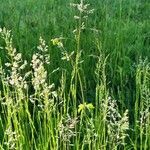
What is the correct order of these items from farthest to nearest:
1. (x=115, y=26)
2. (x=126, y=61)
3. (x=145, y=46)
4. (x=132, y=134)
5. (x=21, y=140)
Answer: (x=115, y=26) < (x=145, y=46) < (x=126, y=61) < (x=132, y=134) < (x=21, y=140)

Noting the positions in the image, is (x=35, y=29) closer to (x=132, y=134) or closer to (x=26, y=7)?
(x=26, y=7)

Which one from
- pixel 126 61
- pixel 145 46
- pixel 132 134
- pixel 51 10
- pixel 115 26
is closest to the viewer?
pixel 132 134

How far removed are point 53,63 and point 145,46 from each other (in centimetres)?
99

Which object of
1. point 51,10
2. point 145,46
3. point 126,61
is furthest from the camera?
point 51,10

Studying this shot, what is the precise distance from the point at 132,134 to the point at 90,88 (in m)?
0.68

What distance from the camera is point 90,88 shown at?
142 inches

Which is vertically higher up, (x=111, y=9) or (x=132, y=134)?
(x=111, y=9)

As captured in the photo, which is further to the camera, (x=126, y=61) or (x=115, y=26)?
(x=115, y=26)

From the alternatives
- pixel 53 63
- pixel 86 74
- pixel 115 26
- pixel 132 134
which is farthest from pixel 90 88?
pixel 115 26

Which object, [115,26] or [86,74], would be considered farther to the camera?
[115,26]

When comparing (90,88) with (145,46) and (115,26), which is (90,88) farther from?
(115,26)

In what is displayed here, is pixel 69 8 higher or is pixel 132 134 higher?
pixel 69 8

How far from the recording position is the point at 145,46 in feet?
14.3

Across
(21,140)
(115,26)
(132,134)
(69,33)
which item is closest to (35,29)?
(69,33)
